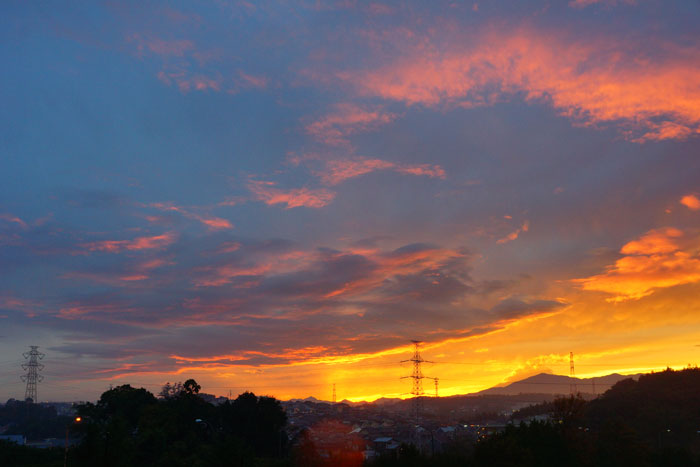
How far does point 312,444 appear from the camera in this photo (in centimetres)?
9638

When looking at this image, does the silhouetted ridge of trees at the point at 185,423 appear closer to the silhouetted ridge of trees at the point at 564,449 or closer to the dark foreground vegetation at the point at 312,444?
the dark foreground vegetation at the point at 312,444

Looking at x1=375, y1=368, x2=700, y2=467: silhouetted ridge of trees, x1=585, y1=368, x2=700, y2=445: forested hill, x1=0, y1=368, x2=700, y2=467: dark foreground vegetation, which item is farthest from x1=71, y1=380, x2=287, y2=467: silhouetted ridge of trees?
x1=585, y1=368, x2=700, y2=445: forested hill

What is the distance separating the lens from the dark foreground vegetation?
63.1m

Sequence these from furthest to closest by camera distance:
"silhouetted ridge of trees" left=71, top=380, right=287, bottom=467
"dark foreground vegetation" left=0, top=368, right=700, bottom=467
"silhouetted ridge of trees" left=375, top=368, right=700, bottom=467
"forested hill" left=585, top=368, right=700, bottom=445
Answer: "forested hill" left=585, top=368, right=700, bottom=445 → "silhouetted ridge of trees" left=71, top=380, right=287, bottom=467 → "dark foreground vegetation" left=0, top=368, right=700, bottom=467 → "silhouetted ridge of trees" left=375, top=368, right=700, bottom=467

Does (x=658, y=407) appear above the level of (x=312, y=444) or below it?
above

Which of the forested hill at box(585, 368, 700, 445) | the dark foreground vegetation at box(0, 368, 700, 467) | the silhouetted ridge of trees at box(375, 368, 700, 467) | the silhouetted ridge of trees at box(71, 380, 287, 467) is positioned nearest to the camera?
the silhouetted ridge of trees at box(375, 368, 700, 467)

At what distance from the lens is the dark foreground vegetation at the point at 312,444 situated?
63125mm

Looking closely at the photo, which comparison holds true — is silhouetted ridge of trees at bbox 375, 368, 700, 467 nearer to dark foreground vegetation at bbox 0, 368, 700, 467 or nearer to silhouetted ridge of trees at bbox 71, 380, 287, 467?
dark foreground vegetation at bbox 0, 368, 700, 467

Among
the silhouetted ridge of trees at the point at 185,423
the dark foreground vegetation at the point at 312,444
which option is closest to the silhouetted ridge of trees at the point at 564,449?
the dark foreground vegetation at the point at 312,444

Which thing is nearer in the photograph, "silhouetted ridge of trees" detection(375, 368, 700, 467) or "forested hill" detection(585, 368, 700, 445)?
"silhouetted ridge of trees" detection(375, 368, 700, 467)

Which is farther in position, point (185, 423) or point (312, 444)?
point (185, 423)

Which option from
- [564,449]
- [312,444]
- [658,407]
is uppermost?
[658,407]

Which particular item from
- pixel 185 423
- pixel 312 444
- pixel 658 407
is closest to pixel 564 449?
pixel 312 444

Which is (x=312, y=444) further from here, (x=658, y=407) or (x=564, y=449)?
(x=658, y=407)
